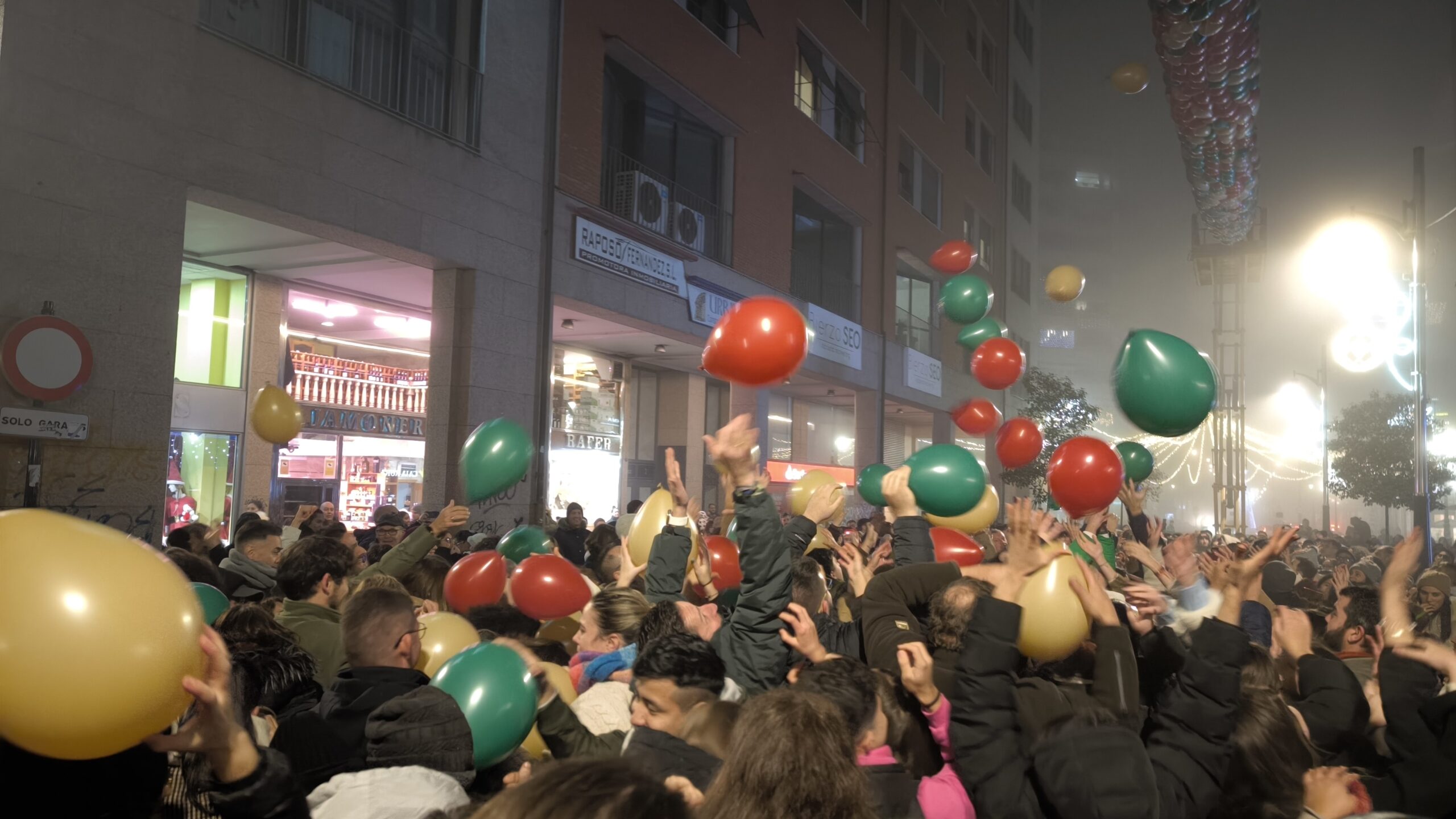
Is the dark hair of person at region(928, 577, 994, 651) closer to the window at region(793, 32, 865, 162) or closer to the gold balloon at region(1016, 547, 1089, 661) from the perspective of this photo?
the gold balloon at region(1016, 547, 1089, 661)

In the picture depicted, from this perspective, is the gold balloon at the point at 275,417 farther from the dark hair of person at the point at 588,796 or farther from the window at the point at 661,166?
the dark hair of person at the point at 588,796

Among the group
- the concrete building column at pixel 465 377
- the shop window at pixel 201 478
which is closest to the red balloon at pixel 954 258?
the concrete building column at pixel 465 377

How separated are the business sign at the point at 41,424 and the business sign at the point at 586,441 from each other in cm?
1072

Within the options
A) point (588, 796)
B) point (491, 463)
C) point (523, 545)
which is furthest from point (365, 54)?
point (588, 796)

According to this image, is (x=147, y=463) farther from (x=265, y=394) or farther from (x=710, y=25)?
(x=710, y=25)

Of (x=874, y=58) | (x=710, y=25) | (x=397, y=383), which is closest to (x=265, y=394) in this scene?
(x=397, y=383)

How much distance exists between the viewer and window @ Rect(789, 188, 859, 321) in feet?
79.1

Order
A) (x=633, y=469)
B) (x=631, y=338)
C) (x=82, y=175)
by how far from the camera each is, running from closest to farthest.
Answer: (x=82, y=175) → (x=631, y=338) → (x=633, y=469)

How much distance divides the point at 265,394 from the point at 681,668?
8.40 metres

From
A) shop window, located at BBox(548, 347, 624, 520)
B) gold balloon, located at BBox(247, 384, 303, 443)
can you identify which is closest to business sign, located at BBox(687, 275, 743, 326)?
shop window, located at BBox(548, 347, 624, 520)

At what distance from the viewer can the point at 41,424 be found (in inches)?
321

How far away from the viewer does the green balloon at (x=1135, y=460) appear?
838 centimetres

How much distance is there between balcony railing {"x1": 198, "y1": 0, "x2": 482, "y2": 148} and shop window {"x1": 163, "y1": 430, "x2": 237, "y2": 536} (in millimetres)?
5239

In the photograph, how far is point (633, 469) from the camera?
2269cm
